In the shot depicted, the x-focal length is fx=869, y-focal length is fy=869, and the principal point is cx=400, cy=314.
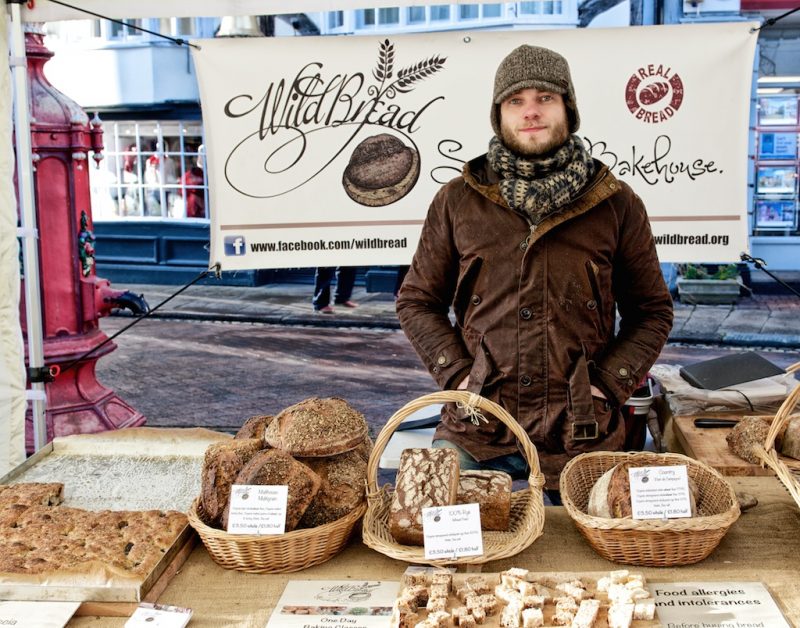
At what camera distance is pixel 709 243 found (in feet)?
12.6

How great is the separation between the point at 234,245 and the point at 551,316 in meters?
1.86

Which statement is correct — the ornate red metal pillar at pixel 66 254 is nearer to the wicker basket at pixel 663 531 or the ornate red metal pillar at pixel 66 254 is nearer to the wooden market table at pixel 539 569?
the wooden market table at pixel 539 569

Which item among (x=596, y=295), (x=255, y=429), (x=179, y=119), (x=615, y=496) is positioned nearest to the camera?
(x=615, y=496)

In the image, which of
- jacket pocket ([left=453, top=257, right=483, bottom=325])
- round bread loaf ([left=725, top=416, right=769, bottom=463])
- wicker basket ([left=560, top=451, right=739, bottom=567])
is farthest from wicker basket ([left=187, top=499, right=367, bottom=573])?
round bread loaf ([left=725, top=416, right=769, bottom=463])

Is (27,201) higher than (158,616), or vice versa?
(27,201)

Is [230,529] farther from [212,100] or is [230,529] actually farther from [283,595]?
[212,100]

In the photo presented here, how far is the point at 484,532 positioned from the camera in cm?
206

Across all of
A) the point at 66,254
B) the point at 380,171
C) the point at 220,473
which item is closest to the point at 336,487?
the point at 220,473

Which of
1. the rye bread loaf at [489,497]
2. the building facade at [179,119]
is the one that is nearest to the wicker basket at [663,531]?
the rye bread loaf at [489,497]

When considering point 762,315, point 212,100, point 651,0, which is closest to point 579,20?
point 651,0

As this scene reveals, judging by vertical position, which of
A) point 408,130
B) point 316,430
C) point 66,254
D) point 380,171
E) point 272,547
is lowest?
point 272,547

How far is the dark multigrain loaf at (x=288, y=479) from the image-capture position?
1.88 metres

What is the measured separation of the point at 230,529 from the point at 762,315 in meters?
8.96

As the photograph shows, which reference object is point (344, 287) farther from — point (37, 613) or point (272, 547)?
point (37, 613)
